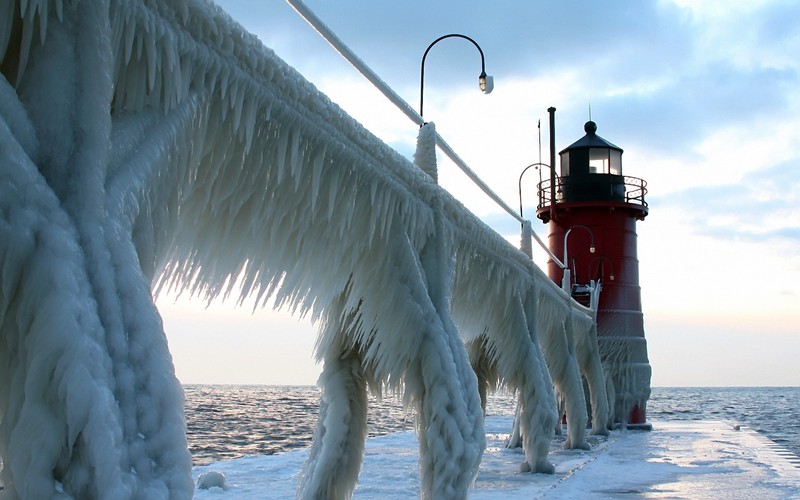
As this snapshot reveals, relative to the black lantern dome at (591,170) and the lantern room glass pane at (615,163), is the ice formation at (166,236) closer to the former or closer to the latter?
the black lantern dome at (591,170)

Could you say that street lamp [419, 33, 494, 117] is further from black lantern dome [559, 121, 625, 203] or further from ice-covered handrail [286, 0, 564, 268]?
black lantern dome [559, 121, 625, 203]

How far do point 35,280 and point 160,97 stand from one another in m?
1.06

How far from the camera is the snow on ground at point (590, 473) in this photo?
818 cm

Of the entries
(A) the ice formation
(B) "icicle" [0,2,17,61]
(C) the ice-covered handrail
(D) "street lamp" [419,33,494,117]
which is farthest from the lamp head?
(B) "icicle" [0,2,17,61]

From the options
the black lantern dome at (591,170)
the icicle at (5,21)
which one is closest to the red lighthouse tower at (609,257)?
the black lantern dome at (591,170)

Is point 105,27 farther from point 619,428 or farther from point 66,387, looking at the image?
point 619,428

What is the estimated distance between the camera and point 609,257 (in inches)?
787

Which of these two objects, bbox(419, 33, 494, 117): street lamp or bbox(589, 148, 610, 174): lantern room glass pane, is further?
bbox(589, 148, 610, 174): lantern room glass pane

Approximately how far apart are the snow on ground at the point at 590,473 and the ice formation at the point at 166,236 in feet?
8.88

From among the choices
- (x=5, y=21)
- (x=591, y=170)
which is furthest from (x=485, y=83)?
(x=591, y=170)

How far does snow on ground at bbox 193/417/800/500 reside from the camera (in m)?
8.18

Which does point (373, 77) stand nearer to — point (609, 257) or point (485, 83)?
point (485, 83)

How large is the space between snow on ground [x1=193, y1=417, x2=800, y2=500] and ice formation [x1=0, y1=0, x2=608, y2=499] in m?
2.71

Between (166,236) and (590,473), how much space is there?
863 cm
